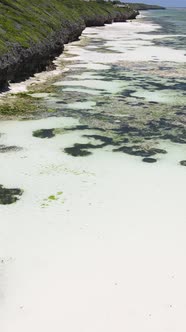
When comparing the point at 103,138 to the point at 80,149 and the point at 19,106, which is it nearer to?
the point at 80,149

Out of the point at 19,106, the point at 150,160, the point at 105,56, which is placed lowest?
the point at 150,160

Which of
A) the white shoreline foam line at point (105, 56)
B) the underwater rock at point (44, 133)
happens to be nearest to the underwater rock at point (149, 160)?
the underwater rock at point (44, 133)

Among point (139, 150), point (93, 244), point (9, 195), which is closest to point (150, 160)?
point (139, 150)

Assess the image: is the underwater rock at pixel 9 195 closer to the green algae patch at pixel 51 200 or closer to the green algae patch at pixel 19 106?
the green algae patch at pixel 51 200

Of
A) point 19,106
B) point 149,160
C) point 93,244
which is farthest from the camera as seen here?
point 19,106

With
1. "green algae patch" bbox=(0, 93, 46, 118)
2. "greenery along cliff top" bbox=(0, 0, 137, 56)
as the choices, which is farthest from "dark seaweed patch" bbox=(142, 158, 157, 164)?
"greenery along cliff top" bbox=(0, 0, 137, 56)

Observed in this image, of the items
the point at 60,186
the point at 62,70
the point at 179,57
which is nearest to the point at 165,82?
the point at 62,70
